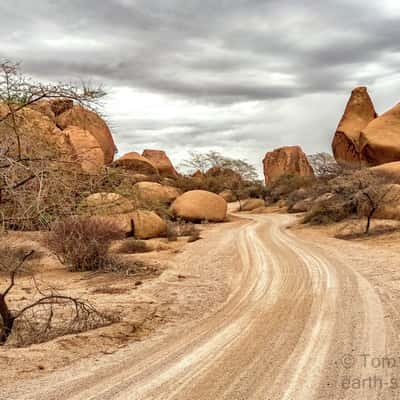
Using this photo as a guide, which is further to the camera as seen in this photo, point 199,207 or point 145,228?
point 199,207

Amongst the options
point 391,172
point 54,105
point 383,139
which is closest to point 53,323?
point 54,105

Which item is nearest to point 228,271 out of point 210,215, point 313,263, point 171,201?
point 313,263

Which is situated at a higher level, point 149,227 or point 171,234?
point 149,227

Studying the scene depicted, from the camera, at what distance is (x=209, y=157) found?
2830 inches

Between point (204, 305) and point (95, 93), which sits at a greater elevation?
point (95, 93)

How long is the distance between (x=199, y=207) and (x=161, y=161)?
29.5m

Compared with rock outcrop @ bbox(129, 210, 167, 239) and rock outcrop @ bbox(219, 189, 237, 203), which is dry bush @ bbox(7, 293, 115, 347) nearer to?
rock outcrop @ bbox(129, 210, 167, 239)

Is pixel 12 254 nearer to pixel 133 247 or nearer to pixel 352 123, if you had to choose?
pixel 133 247

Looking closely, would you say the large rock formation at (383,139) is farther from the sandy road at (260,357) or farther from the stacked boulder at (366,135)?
the sandy road at (260,357)

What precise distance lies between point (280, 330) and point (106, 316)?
10.5 feet

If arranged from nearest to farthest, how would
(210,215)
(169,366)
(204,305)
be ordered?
(169,366), (204,305), (210,215)

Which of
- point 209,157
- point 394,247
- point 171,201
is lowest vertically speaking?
point 394,247

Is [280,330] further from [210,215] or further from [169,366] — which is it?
[210,215]

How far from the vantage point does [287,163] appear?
247 ft
